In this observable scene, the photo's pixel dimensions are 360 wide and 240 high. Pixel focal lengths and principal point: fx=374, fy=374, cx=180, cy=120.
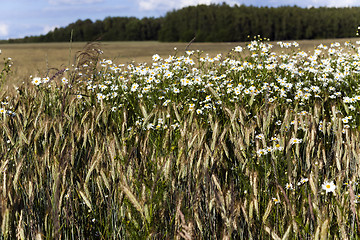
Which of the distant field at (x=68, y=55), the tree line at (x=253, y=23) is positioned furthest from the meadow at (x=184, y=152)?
the tree line at (x=253, y=23)

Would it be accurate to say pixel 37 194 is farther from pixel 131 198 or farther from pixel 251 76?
pixel 251 76

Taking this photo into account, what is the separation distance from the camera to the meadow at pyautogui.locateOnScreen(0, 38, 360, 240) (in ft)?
5.46

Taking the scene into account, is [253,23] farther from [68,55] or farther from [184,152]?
[184,152]

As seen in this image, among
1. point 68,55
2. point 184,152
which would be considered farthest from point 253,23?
point 184,152

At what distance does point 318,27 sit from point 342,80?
20475 mm

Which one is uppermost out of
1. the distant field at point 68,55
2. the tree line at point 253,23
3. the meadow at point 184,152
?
the tree line at point 253,23

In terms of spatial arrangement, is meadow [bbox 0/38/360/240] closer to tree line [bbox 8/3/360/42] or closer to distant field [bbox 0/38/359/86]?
distant field [bbox 0/38/359/86]

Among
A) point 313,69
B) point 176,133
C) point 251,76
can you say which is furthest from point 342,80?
point 176,133

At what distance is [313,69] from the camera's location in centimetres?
401

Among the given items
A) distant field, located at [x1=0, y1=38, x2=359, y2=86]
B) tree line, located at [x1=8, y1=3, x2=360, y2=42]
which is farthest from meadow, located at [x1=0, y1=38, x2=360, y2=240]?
tree line, located at [x1=8, y1=3, x2=360, y2=42]

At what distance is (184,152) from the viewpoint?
2004 millimetres

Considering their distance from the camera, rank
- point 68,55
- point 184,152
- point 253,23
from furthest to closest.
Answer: point 253,23, point 68,55, point 184,152

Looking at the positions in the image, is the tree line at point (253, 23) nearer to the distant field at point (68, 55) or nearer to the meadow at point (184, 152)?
the distant field at point (68, 55)

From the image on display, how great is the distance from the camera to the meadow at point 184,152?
1663mm
